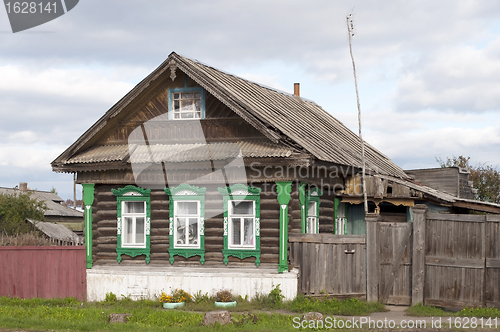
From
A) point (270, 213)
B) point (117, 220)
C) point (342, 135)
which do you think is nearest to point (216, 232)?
point (270, 213)

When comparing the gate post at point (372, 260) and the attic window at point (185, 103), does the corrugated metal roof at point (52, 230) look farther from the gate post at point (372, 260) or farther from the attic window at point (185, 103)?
the gate post at point (372, 260)

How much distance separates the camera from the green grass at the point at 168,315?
1202 centimetres

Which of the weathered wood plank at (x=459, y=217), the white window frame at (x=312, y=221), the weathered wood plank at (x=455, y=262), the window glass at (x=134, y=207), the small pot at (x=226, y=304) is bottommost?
the small pot at (x=226, y=304)

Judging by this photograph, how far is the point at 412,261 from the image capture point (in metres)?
13.9

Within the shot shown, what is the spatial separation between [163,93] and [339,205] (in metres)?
6.85

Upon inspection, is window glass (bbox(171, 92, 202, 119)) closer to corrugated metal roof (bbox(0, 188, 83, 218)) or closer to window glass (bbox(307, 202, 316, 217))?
window glass (bbox(307, 202, 316, 217))

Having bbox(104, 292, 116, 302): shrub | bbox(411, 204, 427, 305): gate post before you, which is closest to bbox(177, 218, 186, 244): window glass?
bbox(104, 292, 116, 302): shrub

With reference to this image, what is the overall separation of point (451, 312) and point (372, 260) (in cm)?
218

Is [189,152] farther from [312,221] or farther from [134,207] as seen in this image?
[312,221]

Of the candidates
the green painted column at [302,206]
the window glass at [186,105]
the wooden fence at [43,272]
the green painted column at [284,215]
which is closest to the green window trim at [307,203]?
the green painted column at [302,206]

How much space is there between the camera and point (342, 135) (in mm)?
22875

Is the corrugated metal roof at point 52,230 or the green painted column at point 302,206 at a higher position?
the green painted column at point 302,206

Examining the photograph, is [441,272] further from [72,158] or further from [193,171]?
[72,158]

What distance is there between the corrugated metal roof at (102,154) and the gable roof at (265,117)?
0.30 m
